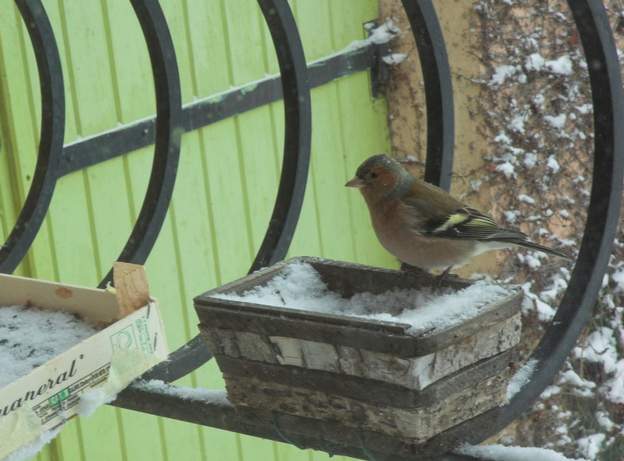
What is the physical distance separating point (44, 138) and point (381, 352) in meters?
0.65

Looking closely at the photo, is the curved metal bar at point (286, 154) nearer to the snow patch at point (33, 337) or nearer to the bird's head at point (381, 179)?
the snow patch at point (33, 337)

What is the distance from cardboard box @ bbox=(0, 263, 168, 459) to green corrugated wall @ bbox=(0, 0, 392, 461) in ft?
5.30

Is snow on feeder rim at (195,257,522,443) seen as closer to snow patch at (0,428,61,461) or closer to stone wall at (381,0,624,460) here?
snow patch at (0,428,61,461)

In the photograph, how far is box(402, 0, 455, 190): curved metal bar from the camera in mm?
1319

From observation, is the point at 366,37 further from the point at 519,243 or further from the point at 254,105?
the point at 519,243

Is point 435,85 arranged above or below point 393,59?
above

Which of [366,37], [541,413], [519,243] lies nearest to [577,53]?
[366,37]

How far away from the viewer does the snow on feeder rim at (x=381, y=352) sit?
3.56ft

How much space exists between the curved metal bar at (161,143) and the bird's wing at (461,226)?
0.48 meters

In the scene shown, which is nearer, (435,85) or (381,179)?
(435,85)

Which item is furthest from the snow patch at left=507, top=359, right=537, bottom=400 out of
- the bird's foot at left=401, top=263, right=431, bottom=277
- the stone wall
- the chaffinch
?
the stone wall

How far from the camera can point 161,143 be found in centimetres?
144

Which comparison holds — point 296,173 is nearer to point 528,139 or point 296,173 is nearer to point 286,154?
point 286,154

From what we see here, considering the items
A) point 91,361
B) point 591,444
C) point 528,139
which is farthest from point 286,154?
point 591,444
